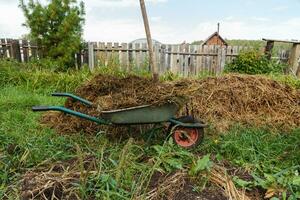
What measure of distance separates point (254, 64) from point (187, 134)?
6.37m

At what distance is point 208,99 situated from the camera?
5035mm

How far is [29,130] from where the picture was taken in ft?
12.9

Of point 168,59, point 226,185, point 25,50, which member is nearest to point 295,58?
point 168,59

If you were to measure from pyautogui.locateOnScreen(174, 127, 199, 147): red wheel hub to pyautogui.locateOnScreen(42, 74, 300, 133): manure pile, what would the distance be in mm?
296

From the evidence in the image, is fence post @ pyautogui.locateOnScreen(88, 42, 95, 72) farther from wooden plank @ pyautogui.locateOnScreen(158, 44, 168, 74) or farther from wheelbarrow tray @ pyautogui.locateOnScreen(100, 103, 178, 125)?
wheelbarrow tray @ pyautogui.locateOnScreen(100, 103, 178, 125)

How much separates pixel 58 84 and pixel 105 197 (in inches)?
190

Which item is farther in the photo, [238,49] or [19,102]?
[238,49]

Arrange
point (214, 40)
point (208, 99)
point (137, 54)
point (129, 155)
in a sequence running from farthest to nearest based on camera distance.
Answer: point (214, 40) → point (137, 54) → point (208, 99) → point (129, 155)

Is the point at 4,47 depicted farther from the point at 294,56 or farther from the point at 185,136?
the point at 294,56

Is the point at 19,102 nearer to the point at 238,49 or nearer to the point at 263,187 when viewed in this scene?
the point at 263,187

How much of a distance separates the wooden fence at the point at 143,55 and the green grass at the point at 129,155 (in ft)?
15.9

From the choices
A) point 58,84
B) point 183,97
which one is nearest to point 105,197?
point 183,97

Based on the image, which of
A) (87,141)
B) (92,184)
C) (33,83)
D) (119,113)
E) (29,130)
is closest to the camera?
(92,184)

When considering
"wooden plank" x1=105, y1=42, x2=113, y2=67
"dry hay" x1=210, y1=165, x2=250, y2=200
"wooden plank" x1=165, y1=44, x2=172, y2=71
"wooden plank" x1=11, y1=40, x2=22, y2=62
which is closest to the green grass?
"dry hay" x1=210, y1=165, x2=250, y2=200
